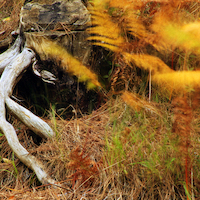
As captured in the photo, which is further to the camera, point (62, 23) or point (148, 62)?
point (148, 62)

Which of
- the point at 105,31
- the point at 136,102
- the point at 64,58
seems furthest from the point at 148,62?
the point at 64,58

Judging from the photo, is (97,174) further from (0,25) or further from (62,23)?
(0,25)

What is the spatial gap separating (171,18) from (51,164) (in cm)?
173

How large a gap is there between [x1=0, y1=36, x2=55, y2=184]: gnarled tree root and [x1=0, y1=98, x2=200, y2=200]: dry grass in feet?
0.28

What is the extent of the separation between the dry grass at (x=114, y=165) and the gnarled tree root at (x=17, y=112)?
84 mm

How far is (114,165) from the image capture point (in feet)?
5.14

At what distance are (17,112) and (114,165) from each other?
40.4 inches

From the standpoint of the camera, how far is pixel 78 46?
2254 mm

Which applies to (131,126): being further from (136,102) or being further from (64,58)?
(64,58)

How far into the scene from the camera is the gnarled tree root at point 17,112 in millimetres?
1805

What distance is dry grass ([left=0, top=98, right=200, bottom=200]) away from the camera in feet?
4.83

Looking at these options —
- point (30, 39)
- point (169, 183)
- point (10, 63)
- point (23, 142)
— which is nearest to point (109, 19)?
point (30, 39)

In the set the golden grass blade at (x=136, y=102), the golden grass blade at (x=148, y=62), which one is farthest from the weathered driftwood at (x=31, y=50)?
the golden grass blade at (x=136, y=102)

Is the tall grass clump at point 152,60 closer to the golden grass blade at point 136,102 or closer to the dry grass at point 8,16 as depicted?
the golden grass blade at point 136,102
